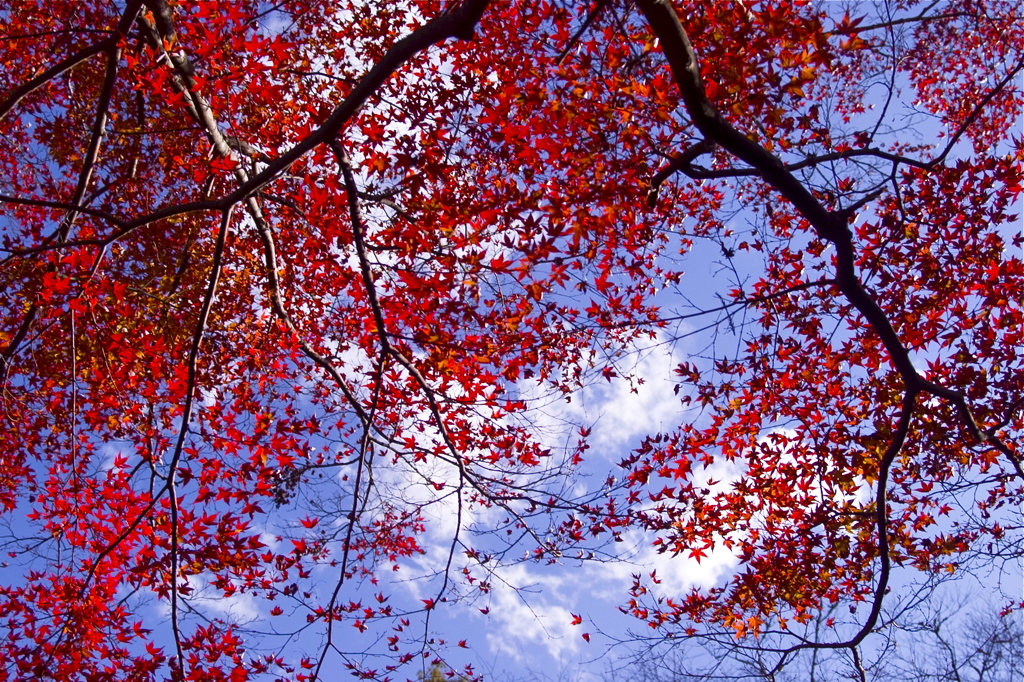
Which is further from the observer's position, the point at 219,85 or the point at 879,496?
the point at 219,85

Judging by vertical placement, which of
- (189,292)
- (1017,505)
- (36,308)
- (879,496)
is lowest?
(879,496)

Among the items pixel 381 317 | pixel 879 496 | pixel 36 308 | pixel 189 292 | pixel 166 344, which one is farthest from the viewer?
pixel 189 292

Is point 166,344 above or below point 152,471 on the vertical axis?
above

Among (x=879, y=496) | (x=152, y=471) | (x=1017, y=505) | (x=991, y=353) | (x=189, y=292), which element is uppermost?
(x=189, y=292)

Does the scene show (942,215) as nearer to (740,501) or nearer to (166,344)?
(740,501)

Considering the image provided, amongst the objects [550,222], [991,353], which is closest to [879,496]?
[991,353]

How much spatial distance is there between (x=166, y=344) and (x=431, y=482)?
153 inches

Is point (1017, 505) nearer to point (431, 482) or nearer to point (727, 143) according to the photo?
point (727, 143)

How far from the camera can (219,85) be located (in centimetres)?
615

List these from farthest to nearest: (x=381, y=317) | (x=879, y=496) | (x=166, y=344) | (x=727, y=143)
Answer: (x=166, y=344) → (x=381, y=317) → (x=879, y=496) → (x=727, y=143)

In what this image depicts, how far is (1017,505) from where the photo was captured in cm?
614

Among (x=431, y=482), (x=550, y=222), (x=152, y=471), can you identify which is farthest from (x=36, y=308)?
(x=550, y=222)

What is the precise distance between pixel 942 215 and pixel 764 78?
274cm

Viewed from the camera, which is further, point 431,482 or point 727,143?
point 431,482
